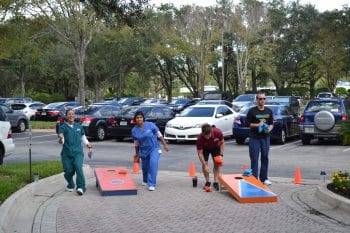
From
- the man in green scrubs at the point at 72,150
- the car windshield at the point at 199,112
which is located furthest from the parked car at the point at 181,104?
the man in green scrubs at the point at 72,150

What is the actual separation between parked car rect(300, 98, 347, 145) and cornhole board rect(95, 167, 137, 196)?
8.92 meters

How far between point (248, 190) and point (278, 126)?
988 centimetres

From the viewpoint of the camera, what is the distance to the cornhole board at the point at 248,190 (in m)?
8.91

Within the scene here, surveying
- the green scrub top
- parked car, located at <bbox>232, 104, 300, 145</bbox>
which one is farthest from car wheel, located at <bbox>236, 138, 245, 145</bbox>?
the green scrub top

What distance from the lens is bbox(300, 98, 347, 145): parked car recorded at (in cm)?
1738

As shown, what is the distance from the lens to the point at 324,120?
1739 cm

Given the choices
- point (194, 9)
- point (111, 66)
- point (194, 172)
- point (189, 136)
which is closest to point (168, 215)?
point (194, 172)

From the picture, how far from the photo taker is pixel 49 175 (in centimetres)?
1141

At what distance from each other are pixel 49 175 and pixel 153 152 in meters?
2.51

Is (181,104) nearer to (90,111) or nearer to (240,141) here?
(90,111)

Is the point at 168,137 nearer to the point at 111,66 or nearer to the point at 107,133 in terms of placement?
the point at 107,133

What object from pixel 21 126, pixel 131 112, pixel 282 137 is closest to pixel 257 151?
pixel 282 137

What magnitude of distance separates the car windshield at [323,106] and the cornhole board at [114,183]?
32.7 ft

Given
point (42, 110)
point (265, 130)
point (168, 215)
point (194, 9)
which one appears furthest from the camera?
point (194, 9)
